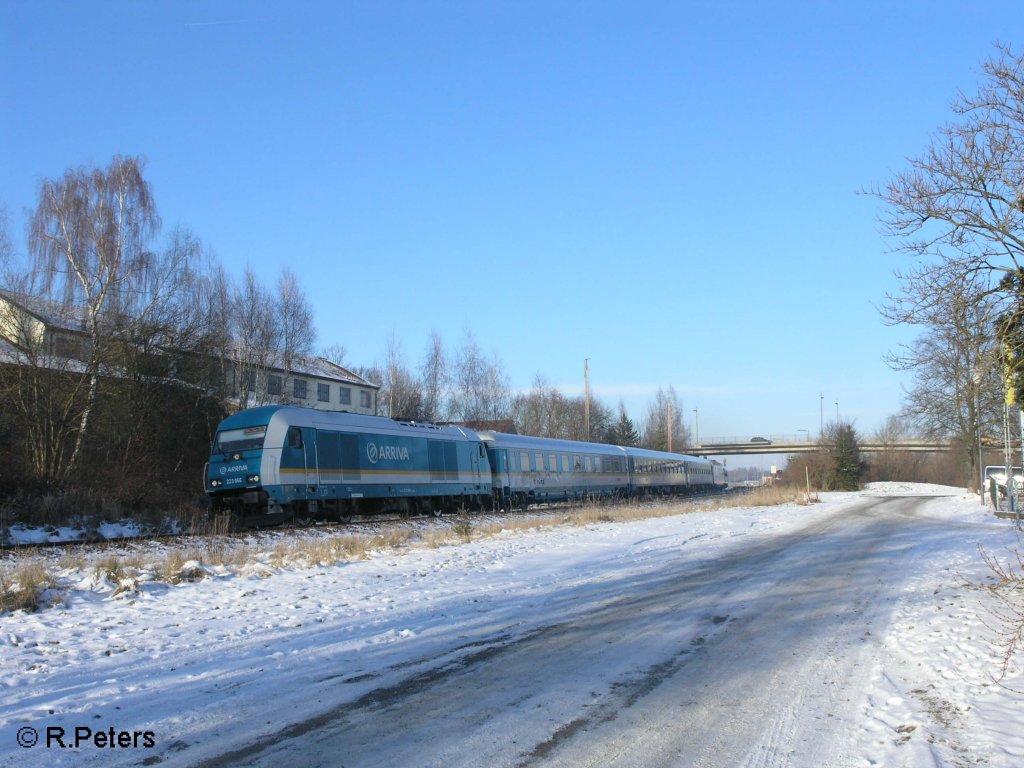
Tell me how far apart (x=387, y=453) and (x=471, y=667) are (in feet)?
57.7

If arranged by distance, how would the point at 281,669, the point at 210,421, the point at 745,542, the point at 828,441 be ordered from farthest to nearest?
the point at 828,441
the point at 210,421
the point at 745,542
the point at 281,669

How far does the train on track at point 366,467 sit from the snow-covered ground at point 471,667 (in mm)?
8886

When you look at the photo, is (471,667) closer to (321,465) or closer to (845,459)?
(321,465)

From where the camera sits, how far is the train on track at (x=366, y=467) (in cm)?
1988

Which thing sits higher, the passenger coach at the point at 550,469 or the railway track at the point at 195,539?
the passenger coach at the point at 550,469

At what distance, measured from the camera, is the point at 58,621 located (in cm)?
791

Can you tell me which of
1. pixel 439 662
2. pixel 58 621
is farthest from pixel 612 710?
pixel 58 621

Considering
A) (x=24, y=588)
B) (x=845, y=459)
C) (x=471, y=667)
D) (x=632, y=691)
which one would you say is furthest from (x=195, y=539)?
(x=845, y=459)

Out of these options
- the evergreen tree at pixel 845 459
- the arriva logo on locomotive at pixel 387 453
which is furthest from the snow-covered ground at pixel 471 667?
the evergreen tree at pixel 845 459

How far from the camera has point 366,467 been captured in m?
22.6

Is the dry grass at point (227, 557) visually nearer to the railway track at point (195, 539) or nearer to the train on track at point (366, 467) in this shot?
the railway track at point (195, 539)

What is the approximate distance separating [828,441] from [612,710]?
6175cm

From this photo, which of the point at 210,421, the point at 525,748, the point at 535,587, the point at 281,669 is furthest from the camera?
the point at 210,421

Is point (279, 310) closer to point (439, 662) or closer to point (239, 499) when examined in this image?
point (239, 499)
